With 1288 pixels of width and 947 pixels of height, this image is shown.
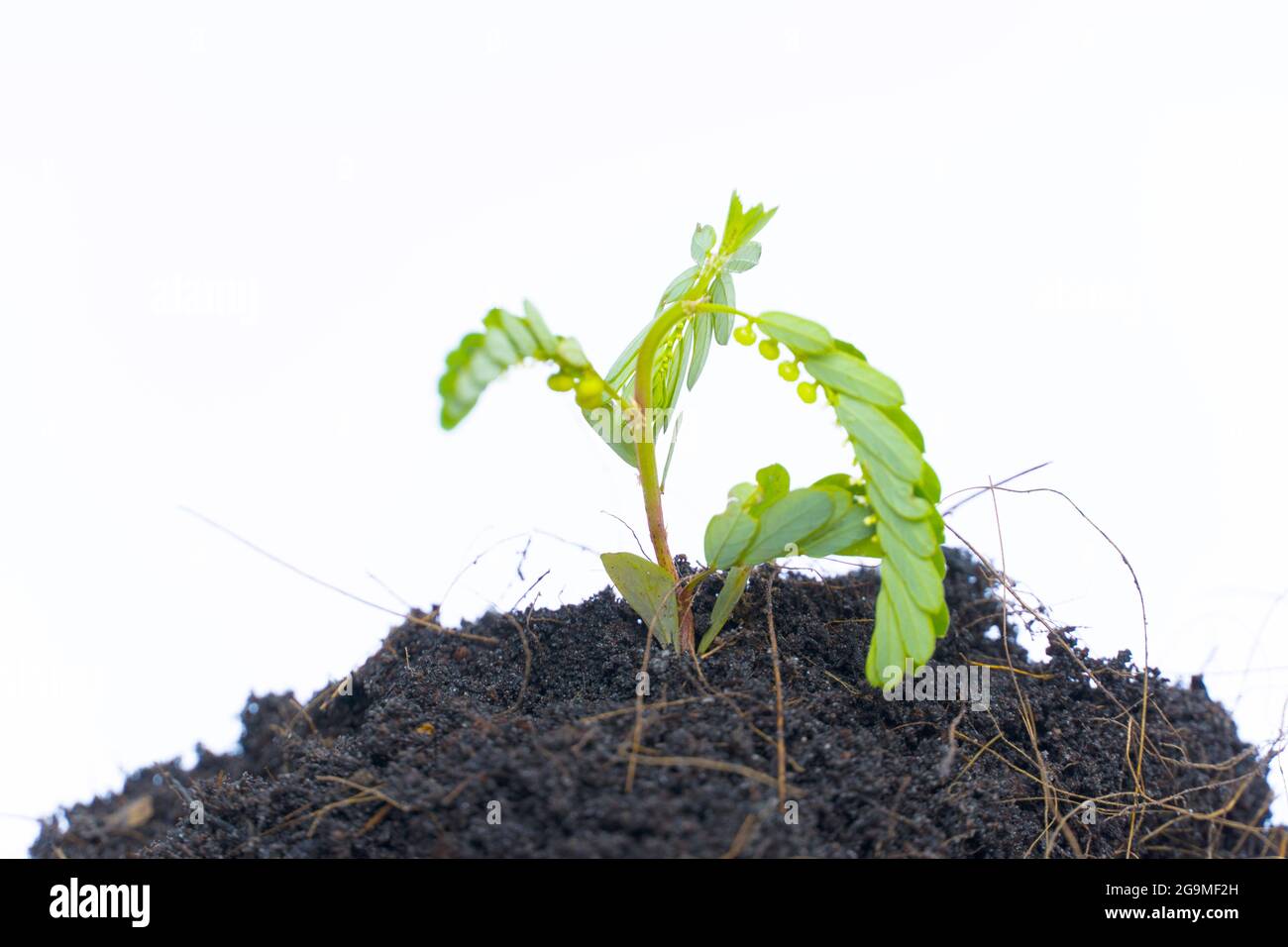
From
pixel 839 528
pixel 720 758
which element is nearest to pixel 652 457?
pixel 839 528

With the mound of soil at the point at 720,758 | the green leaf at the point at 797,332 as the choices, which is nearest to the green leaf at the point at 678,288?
the green leaf at the point at 797,332

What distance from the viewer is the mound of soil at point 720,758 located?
1050 mm

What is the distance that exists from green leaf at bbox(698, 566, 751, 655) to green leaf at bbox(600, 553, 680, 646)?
0.13ft

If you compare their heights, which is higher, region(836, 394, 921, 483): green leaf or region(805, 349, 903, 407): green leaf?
region(805, 349, 903, 407): green leaf

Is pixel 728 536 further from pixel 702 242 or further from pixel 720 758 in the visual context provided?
pixel 702 242

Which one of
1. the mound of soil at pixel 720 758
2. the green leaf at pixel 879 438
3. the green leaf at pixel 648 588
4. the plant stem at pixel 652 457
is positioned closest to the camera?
the mound of soil at pixel 720 758

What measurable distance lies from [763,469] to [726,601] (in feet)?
0.62

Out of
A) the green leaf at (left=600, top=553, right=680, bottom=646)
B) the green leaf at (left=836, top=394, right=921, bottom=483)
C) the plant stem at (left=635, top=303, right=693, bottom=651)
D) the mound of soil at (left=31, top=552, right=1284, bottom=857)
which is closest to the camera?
the mound of soil at (left=31, top=552, right=1284, bottom=857)

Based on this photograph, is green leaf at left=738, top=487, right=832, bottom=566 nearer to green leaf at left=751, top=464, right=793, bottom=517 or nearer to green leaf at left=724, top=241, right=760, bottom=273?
green leaf at left=751, top=464, right=793, bottom=517

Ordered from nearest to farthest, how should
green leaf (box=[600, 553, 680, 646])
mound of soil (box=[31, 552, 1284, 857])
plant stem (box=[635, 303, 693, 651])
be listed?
1. mound of soil (box=[31, 552, 1284, 857])
2. plant stem (box=[635, 303, 693, 651])
3. green leaf (box=[600, 553, 680, 646])

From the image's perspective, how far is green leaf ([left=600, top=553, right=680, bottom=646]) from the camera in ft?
4.50

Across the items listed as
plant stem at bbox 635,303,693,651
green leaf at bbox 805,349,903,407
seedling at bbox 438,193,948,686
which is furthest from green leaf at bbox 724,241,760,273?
green leaf at bbox 805,349,903,407

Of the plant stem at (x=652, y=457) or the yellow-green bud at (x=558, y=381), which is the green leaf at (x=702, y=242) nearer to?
the plant stem at (x=652, y=457)
